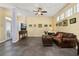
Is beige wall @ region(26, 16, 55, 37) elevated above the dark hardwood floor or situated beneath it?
elevated above

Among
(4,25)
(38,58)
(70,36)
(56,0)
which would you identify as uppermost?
(56,0)

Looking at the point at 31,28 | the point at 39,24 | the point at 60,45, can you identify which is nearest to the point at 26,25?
the point at 31,28

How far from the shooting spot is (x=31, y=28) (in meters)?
16.5

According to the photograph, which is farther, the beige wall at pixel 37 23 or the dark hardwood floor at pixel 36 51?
the beige wall at pixel 37 23

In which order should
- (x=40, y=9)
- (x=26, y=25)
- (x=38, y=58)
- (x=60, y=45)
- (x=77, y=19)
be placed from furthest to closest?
(x=26, y=25) → (x=40, y=9) → (x=60, y=45) → (x=77, y=19) → (x=38, y=58)

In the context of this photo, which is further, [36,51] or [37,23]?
[37,23]

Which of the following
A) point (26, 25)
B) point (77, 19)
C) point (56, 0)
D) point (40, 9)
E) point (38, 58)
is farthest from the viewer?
point (26, 25)

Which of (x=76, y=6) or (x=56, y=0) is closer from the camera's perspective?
(x=56, y=0)

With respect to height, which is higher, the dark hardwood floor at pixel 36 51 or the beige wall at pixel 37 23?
→ the beige wall at pixel 37 23

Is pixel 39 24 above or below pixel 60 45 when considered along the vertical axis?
above

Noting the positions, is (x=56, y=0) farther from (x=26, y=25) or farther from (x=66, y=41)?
(x=26, y=25)

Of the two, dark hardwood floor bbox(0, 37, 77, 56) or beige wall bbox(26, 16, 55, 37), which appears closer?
dark hardwood floor bbox(0, 37, 77, 56)

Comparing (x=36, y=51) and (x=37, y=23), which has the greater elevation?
(x=37, y=23)

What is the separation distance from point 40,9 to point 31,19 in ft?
23.3
